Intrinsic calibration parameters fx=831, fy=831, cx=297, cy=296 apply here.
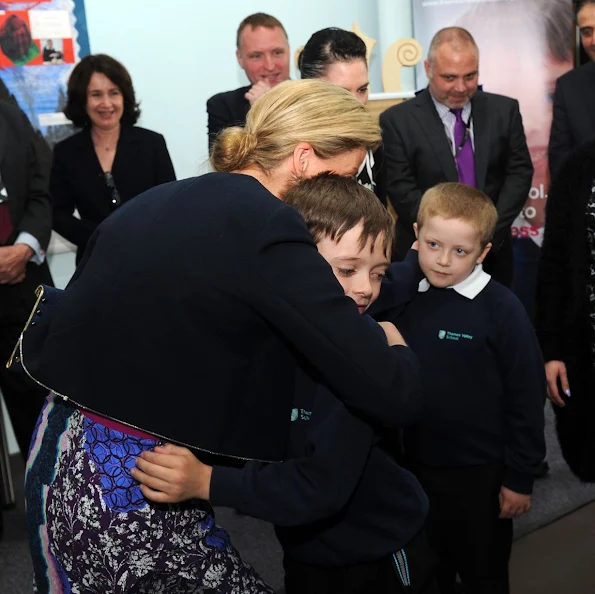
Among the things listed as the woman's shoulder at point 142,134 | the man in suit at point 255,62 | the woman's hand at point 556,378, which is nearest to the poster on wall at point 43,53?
the woman's shoulder at point 142,134

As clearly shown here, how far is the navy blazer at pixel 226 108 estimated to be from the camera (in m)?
3.45

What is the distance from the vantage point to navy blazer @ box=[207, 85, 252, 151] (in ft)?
11.3

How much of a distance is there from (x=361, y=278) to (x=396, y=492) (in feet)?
1.22

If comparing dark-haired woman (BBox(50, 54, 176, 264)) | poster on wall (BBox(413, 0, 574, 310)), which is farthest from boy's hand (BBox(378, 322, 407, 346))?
poster on wall (BBox(413, 0, 574, 310))

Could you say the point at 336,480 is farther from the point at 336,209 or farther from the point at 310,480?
the point at 336,209

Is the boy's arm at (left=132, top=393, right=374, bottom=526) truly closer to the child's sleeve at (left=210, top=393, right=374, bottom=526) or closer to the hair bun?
the child's sleeve at (left=210, top=393, right=374, bottom=526)

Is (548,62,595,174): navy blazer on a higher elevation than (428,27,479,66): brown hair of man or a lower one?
lower

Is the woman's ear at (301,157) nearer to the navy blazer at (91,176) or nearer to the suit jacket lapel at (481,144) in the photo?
the navy blazer at (91,176)

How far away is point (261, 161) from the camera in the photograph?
4.57 feet

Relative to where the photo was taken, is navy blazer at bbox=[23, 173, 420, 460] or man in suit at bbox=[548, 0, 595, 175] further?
man in suit at bbox=[548, 0, 595, 175]

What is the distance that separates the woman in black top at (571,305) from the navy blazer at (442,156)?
119 centimetres

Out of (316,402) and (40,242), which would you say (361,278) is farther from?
(40,242)

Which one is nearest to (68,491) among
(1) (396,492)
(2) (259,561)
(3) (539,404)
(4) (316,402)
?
(4) (316,402)

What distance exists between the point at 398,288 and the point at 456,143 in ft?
5.71
